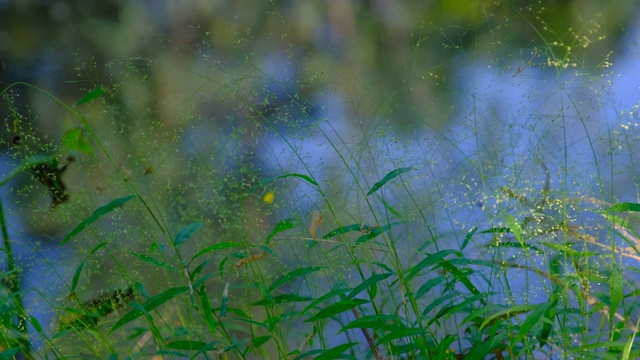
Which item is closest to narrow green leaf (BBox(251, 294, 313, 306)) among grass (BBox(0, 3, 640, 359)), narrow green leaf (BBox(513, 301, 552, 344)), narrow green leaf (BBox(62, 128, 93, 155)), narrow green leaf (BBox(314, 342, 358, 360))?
grass (BBox(0, 3, 640, 359))

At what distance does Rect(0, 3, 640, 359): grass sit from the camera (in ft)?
3.27

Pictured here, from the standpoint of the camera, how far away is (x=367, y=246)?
3.79 ft

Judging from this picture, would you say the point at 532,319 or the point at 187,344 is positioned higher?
the point at 187,344

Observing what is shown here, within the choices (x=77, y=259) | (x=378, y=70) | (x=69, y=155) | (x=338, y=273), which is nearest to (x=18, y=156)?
(x=69, y=155)

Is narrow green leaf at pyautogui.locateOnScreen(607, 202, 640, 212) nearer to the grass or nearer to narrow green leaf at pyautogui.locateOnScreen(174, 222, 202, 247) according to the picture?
the grass

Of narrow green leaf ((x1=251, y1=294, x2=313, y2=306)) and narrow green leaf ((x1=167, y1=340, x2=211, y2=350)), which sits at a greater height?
narrow green leaf ((x1=251, y1=294, x2=313, y2=306))

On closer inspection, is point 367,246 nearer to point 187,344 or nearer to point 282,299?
point 282,299

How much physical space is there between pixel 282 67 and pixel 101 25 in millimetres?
777

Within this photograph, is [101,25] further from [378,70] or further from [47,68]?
[378,70]

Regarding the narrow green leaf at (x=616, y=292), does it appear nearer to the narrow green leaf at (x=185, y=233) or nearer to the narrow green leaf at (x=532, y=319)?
the narrow green leaf at (x=532, y=319)

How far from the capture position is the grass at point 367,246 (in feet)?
3.27

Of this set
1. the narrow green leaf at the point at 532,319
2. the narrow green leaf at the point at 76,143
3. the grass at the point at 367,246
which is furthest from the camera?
the narrow green leaf at the point at 76,143

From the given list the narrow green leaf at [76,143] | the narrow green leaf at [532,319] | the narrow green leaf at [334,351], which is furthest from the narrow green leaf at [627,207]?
the narrow green leaf at [76,143]

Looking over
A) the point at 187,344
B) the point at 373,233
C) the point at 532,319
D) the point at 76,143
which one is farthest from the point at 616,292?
the point at 76,143
